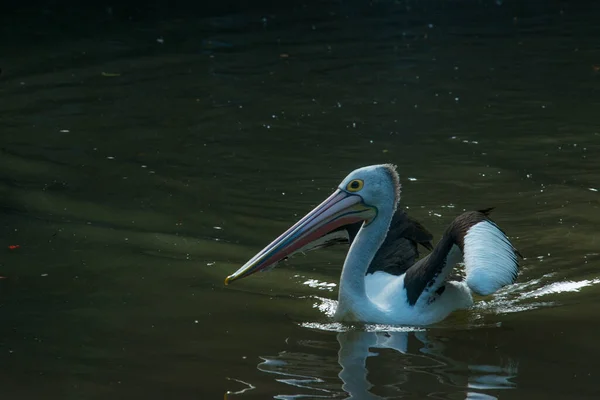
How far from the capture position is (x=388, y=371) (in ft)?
15.3

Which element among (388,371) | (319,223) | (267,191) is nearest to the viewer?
(388,371)

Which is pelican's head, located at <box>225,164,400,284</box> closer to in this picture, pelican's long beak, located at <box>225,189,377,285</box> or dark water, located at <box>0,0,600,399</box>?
pelican's long beak, located at <box>225,189,377,285</box>

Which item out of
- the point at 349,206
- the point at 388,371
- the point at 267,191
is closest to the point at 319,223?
the point at 349,206

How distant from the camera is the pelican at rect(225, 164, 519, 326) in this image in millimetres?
5211

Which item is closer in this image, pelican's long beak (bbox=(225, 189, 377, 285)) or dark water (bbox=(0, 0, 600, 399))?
dark water (bbox=(0, 0, 600, 399))

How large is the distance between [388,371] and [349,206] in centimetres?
121

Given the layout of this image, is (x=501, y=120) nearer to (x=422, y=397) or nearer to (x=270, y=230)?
(x=270, y=230)

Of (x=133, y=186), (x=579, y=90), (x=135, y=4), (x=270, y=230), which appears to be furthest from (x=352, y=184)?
(x=135, y=4)

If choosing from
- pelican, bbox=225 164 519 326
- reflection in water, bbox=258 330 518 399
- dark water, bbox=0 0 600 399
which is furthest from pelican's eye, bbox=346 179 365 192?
reflection in water, bbox=258 330 518 399

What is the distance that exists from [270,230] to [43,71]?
624 cm

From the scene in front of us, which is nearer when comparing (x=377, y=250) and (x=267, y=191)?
(x=377, y=250)

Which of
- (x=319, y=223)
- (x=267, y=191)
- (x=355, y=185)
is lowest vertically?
(x=267, y=191)

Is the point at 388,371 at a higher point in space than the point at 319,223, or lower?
lower

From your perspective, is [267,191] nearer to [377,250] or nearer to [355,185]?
[377,250]
